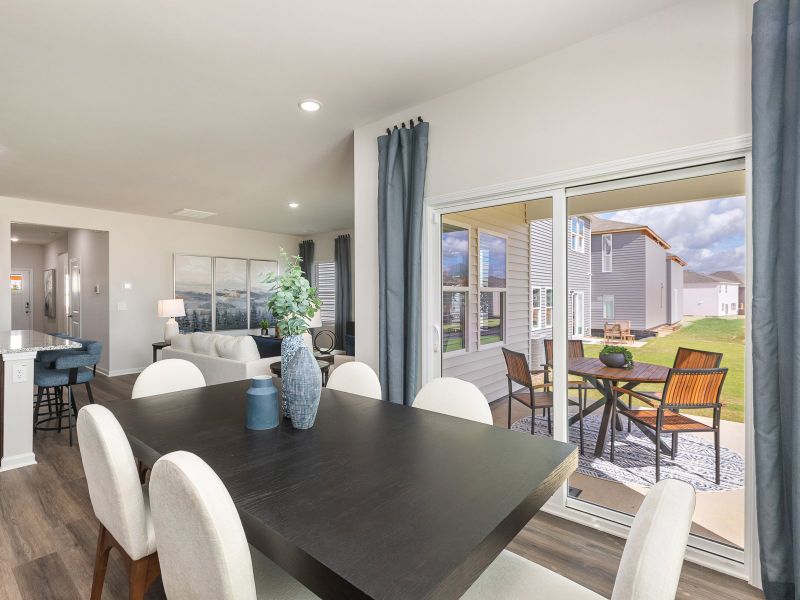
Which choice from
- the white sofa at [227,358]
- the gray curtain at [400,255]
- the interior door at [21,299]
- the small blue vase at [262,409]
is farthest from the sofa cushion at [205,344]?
the interior door at [21,299]

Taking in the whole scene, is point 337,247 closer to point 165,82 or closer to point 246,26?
point 165,82

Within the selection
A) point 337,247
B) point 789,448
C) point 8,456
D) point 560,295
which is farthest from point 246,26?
point 337,247

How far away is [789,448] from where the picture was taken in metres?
1.60

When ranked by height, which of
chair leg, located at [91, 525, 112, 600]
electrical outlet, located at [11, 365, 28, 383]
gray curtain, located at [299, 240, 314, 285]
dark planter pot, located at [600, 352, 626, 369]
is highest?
gray curtain, located at [299, 240, 314, 285]

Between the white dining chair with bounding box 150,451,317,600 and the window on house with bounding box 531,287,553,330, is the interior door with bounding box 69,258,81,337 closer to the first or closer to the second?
the window on house with bounding box 531,287,553,330

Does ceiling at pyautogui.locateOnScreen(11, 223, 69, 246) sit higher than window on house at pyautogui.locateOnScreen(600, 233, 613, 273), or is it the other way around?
ceiling at pyautogui.locateOnScreen(11, 223, 69, 246)

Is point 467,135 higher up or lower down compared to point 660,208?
higher up

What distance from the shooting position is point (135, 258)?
6.58 m

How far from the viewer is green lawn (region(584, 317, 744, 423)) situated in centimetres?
189

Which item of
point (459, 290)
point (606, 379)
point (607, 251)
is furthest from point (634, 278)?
point (459, 290)

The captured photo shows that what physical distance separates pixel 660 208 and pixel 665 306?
517mm


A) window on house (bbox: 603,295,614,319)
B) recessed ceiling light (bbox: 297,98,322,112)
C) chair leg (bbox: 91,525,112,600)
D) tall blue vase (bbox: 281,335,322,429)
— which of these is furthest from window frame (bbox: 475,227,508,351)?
chair leg (bbox: 91,525,112,600)

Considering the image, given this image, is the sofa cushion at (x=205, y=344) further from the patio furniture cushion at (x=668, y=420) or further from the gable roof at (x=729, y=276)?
the gable roof at (x=729, y=276)

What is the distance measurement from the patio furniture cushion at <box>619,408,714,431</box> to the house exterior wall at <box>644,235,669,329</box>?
0.46 meters
